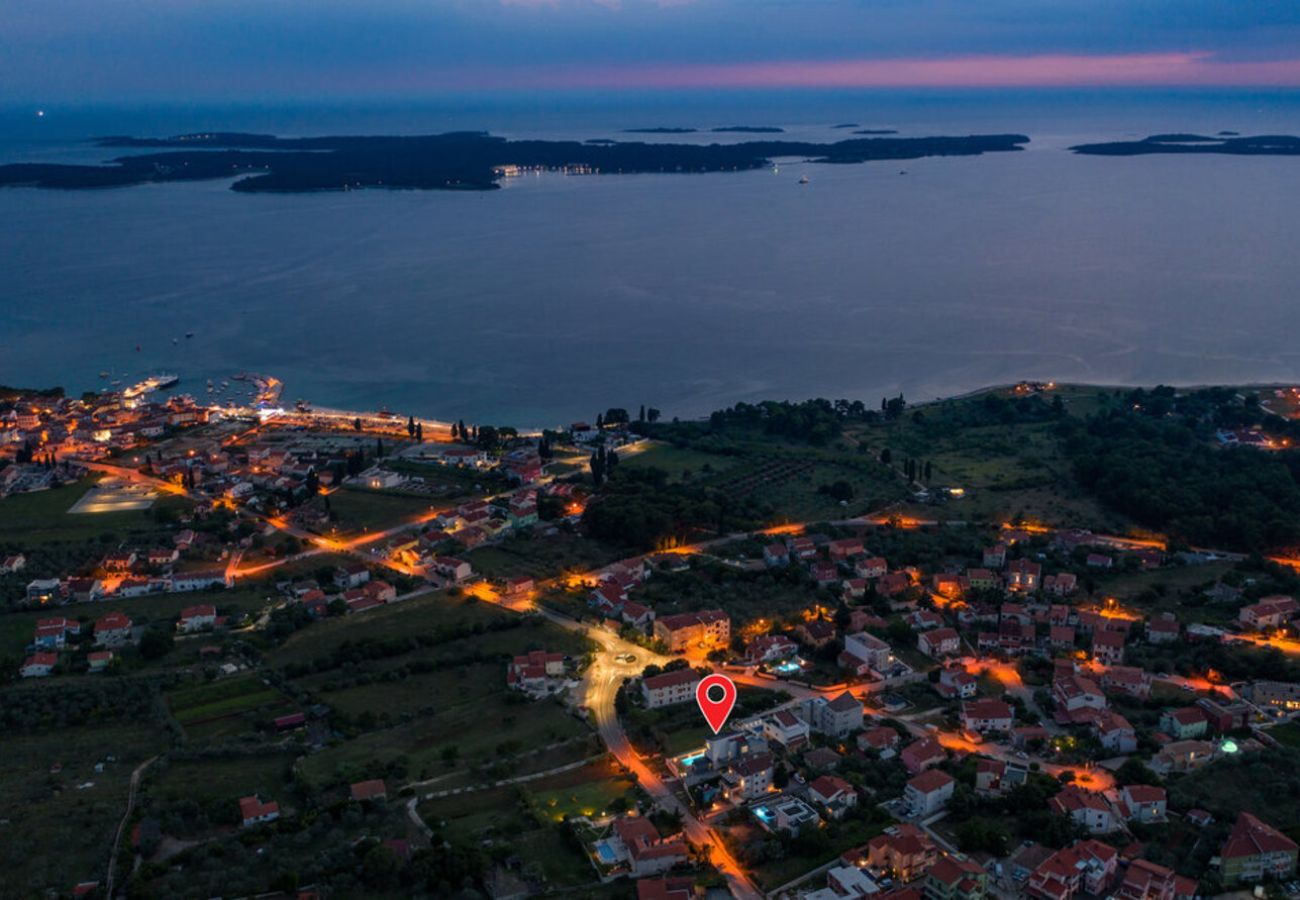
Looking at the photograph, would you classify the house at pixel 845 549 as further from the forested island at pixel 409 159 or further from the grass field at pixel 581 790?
the forested island at pixel 409 159

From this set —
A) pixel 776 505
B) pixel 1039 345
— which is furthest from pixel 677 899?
pixel 1039 345

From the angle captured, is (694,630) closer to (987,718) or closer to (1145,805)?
(987,718)

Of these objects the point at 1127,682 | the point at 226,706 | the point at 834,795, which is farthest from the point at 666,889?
the point at 1127,682

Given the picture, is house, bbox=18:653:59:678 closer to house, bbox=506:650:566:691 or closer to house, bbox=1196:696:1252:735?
house, bbox=506:650:566:691

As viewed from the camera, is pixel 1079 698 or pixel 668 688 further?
pixel 668 688

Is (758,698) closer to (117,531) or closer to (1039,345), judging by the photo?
(117,531)

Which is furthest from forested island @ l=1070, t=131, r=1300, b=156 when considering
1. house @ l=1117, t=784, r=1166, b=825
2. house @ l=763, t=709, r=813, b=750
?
house @ l=1117, t=784, r=1166, b=825
